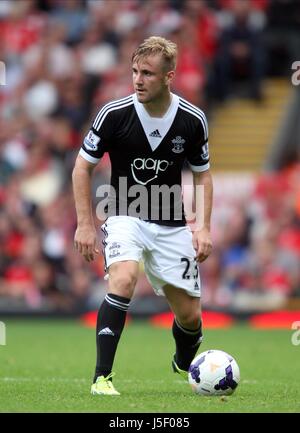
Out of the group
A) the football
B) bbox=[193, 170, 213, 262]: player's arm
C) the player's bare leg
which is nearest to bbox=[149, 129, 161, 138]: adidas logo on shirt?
bbox=[193, 170, 213, 262]: player's arm

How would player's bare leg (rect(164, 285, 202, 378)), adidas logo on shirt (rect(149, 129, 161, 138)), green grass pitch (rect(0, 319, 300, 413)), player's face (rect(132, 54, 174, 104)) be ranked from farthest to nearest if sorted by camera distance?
player's bare leg (rect(164, 285, 202, 378)) → adidas logo on shirt (rect(149, 129, 161, 138)) → player's face (rect(132, 54, 174, 104)) → green grass pitch (rect(0, 319, 300, 413))

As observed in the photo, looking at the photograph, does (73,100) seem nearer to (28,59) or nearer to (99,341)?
(28,59)

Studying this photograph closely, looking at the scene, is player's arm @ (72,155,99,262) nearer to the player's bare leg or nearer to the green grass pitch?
the player's bare leg

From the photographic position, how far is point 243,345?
1290 cm

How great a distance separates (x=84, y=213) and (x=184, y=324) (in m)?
1.23

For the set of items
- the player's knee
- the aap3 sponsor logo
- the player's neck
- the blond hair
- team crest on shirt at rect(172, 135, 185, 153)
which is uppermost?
the blond hair

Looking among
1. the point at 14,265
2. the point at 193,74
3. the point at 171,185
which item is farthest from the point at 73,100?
the point at 171,185

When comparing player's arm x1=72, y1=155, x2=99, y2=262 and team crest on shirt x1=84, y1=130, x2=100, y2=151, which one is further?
team crest on shirt x1=84, y1=130, x2=100, y2=151

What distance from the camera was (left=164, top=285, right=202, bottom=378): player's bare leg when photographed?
847cm

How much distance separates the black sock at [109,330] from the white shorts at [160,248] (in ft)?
1.27

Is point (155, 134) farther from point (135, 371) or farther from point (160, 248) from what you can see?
point (135, 371)

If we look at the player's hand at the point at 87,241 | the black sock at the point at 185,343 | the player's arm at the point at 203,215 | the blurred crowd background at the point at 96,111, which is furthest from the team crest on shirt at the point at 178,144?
the blurred crowd background at the point at 96,111

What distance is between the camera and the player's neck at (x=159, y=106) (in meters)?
8.32

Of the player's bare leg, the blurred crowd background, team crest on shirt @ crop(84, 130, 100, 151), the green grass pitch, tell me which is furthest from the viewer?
the blurred crowd background
